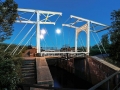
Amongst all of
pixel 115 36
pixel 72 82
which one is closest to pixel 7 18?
pixel 115 36

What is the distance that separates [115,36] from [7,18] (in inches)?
313

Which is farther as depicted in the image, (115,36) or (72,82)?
(72,82)

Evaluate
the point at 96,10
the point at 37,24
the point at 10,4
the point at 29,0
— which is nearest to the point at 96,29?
the point at 37,24

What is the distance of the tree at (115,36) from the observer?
32.7 ft

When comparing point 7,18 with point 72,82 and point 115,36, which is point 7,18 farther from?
point 72,82

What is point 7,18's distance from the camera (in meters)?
6.79

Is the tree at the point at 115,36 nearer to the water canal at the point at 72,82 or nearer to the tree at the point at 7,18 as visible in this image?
the water canal at the point at 72,82

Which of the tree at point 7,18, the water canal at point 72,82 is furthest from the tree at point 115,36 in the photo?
the tree at point 7,18

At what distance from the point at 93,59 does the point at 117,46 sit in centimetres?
307

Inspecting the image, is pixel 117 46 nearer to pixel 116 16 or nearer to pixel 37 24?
pixel 116 16

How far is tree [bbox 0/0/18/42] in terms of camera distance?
256 inches

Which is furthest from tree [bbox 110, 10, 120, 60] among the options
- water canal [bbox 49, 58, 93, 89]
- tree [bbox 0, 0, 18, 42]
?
tree [bbox 0, 0, 18, 42]

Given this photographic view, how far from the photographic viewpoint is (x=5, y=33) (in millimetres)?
6836

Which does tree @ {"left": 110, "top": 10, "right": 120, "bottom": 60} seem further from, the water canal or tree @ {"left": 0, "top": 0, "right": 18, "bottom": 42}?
tree @ {"left": 0, "top": 0, "right": 18, "bottom": 42}
